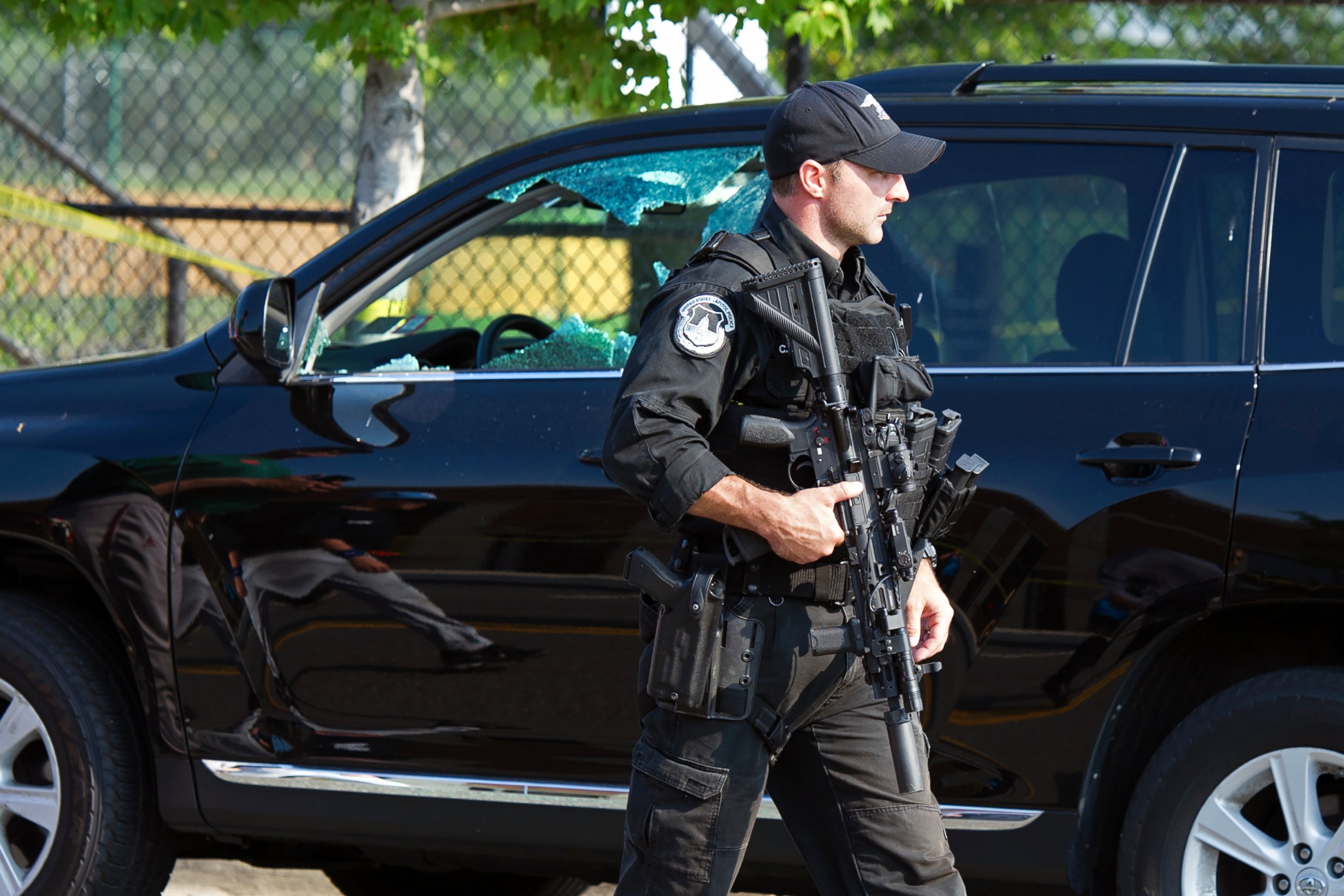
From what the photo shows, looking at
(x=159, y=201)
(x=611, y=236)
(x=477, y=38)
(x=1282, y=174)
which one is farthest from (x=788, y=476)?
(x=477, y=38)

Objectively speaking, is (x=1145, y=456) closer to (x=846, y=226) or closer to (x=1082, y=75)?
(x=846, y=226)

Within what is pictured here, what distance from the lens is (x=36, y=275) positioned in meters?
7.75

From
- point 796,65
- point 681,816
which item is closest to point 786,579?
point 681,816

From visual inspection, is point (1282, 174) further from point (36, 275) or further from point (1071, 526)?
point (36, 275)

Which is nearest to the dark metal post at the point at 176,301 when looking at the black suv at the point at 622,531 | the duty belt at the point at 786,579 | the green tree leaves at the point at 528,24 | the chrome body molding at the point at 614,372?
the green tree leaves at the point at 528,24

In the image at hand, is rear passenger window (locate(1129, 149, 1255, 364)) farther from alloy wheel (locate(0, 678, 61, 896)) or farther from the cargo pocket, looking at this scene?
alloy wheel (locate(0, 678, 61, 896))

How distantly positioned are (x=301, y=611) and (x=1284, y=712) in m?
1.91

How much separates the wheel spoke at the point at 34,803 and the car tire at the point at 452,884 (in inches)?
35.6

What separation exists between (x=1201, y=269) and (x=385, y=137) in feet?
11.1

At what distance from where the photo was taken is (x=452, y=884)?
13.6 feet

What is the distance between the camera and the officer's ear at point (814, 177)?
2.39 meters

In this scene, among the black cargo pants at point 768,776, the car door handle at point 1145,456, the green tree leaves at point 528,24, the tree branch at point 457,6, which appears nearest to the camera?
the black cargo pants at point 768,776

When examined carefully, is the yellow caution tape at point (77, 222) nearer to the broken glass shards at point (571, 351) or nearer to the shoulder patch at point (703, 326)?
the broken glass shards at point (571, 351)

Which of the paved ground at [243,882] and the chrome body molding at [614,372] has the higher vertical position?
the chrome body molding at [614,372]
